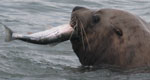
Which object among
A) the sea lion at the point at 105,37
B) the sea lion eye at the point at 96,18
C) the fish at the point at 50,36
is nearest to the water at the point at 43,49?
the sea lion at the point at 105,37

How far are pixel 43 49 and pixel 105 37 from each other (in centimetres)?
257

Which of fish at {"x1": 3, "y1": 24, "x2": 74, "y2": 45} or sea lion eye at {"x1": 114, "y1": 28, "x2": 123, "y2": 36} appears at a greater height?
sea lion eye at {"x1": 114, "y1": 28, "x2": 123, "y2": 36}

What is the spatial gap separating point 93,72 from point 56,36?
2.44ft

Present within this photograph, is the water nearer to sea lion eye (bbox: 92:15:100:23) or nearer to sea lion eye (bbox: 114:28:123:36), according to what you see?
sea lion eye (bbox: 114:28:123:36)

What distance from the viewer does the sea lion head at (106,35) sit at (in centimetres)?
682

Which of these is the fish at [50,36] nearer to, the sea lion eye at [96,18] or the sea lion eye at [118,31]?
the sea lion eye at [96,18]

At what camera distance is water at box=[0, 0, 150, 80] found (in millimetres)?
7062

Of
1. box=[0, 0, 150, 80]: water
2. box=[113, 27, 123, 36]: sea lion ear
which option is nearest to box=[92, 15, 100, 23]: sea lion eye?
box=[113, 27, 123, 36]: sea lion ear

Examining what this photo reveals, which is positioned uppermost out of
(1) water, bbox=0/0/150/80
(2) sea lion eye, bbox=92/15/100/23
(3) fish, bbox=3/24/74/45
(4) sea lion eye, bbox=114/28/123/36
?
(2) sea lion eye, bbox=92/15/100/23

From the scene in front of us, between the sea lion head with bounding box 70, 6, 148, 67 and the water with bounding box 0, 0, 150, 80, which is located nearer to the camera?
the sea lion head with bounding box 70, 6, 148, 67

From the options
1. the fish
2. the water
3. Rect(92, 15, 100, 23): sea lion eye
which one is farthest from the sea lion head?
the water

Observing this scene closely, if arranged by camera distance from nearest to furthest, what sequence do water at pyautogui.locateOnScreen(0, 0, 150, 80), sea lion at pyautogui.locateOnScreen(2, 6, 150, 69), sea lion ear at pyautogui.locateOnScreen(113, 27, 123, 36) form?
sea lion at pyautogui.locateOnScreen(2, 6, 150, 69)
sea lion ear at pyautogui.locateOnScreen(113, 27, 123, 36)
water at pyautogui.locateOnScreen(0, 0, 150, 80)

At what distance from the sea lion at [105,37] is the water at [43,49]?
0.22 m

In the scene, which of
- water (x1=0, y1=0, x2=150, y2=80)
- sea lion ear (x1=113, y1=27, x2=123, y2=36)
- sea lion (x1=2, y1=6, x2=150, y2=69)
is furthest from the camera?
water (x1=0, y1=0, x2=150, y2=80)
